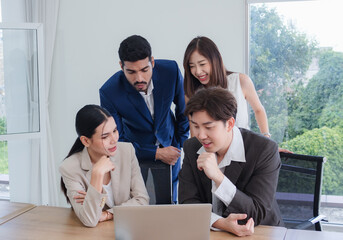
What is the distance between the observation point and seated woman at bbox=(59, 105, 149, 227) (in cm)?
209

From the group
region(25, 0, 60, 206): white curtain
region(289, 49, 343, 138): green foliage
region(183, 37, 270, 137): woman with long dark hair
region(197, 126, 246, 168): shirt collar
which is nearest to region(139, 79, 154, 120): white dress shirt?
region(183, 37, 270, 137): woman with long dark hair

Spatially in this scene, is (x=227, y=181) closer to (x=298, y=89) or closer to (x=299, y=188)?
(x=299, y=188)

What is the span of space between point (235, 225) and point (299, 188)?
781 mm

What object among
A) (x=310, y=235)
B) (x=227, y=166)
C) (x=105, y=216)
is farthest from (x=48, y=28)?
(x=310, y=235)

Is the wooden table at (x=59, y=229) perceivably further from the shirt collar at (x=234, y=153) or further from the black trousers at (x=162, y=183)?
the black trousers at (x=162, y=183)

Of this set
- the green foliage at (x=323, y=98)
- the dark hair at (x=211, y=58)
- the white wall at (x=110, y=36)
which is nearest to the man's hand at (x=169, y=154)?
the dark hair at (x=211, y=58)

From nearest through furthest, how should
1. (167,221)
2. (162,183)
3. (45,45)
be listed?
(167,221), (162,183), (45,45)

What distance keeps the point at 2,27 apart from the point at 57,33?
2.34 feet

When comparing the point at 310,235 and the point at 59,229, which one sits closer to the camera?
the point at 310,235

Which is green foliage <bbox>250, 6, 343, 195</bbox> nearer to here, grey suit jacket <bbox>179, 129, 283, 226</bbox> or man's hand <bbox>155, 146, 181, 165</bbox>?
man's hand <bbox>155, 146, 181, 165</bbox>

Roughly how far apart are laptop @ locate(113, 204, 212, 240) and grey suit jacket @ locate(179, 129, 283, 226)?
1.03 ft

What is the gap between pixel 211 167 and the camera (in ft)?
6.00

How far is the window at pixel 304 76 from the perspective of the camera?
3551 mm

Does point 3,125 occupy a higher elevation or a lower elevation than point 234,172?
higher
